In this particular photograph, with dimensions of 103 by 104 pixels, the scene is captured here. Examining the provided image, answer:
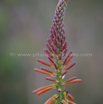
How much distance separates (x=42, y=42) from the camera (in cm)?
420

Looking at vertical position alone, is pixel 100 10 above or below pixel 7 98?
above

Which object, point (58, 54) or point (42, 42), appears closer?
point (58, 54)

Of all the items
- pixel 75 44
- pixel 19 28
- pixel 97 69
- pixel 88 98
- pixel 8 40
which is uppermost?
pixel 19 28

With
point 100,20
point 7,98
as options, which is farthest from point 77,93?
point 100,20

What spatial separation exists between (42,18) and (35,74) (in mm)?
1736

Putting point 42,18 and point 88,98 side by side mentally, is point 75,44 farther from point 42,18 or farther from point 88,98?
point 88,98

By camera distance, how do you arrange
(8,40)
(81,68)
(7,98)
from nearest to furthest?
(7,98) < (8,40) < (81,68)

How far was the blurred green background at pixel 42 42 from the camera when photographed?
3.74m

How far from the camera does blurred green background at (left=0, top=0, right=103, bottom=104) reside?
12.3 ft

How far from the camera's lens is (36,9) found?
14.4ft

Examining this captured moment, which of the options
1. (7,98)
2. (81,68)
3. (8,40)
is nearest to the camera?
(7,98)

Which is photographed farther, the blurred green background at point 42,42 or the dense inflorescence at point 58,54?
the blurred green background at point 42,42

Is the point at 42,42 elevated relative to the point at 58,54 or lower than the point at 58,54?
elevated

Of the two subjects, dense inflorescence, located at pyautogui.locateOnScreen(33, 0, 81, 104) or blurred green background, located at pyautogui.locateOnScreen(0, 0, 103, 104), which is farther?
blurred green background, located at pyautogui.locateOnScreen(0, 0, 103, 104)
